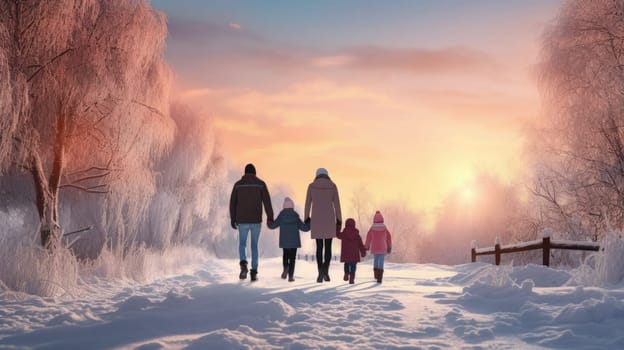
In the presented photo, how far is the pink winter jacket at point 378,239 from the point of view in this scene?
1091 centimetres

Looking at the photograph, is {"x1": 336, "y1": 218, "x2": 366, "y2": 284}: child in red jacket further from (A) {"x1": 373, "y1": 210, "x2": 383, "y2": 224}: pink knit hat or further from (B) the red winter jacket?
(A) {"x1": 373, "y1": 210, "x2": 383, "y2": 224}: pink knit hat

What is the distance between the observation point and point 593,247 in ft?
38.4

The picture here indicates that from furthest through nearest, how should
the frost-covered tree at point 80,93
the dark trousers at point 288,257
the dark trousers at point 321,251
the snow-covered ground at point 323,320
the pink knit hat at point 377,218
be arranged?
the pink knit hat at point 377,218
the dark trousers at point 288,257
the dark trousers at point 321,251
the frost-covered tree at point 80,93
the snow-covered ground at point 323,320

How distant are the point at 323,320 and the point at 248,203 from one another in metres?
4.65

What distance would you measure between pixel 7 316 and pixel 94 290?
9.82 ft

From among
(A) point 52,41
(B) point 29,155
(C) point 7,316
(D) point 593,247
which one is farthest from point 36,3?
(D) point 593,247

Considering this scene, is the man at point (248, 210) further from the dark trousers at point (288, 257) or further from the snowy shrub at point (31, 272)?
the snowy shrub at point (31, 272)

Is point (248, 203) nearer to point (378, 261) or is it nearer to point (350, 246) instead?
point (350, 246)

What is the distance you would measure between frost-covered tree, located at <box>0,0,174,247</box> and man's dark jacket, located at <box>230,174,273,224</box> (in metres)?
3.27

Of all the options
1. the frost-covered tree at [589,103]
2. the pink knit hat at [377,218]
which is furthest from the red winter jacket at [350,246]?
the frost-covered tree at [589,103]

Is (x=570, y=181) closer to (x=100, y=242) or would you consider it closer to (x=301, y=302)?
(x=301, y=302)

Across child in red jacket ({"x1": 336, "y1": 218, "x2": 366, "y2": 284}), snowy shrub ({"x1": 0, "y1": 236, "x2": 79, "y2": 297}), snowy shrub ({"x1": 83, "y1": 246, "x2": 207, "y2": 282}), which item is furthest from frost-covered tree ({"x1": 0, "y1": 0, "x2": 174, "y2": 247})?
child in red jacket ({"x1": 336, "y1": 218, "x2": 366, "y2": 284})

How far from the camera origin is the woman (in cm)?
1029

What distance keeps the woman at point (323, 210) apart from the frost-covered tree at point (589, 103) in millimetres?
8171
